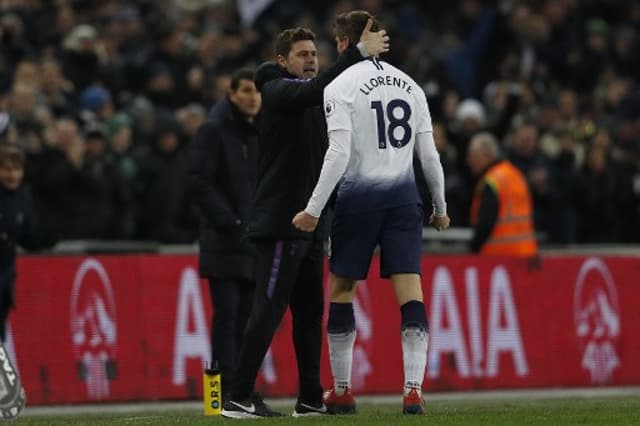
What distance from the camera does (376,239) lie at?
40.4ft

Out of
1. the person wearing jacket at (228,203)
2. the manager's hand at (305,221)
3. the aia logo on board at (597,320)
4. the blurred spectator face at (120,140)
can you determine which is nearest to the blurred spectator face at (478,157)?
the aia logo on board at (597,320)

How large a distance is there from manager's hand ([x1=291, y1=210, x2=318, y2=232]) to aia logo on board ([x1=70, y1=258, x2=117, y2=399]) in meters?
5.89

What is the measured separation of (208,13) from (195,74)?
322 cm

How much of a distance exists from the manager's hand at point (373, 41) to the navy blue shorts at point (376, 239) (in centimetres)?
100

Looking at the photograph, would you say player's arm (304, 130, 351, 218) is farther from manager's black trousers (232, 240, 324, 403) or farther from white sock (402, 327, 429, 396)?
white sock (402, 327, 429, 396)

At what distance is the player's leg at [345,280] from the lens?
1226 centimetres

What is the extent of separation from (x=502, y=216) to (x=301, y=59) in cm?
726

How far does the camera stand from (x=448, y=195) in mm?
21969

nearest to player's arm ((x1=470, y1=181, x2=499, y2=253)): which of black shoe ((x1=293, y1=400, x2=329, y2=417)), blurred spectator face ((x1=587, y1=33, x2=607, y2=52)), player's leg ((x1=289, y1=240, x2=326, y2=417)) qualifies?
player's leg ((x1=289, y1=240, x2=326, y2=417))

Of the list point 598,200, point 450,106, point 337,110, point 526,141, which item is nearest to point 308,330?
point 337,110

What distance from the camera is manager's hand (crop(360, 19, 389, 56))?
478 inches

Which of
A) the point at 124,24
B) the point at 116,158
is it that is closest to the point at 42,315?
the point at 116,158

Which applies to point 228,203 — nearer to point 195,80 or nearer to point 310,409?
point 310,409

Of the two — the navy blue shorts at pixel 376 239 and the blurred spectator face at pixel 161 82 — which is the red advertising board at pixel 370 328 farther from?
the navy blue shorts at pixel 376 239
